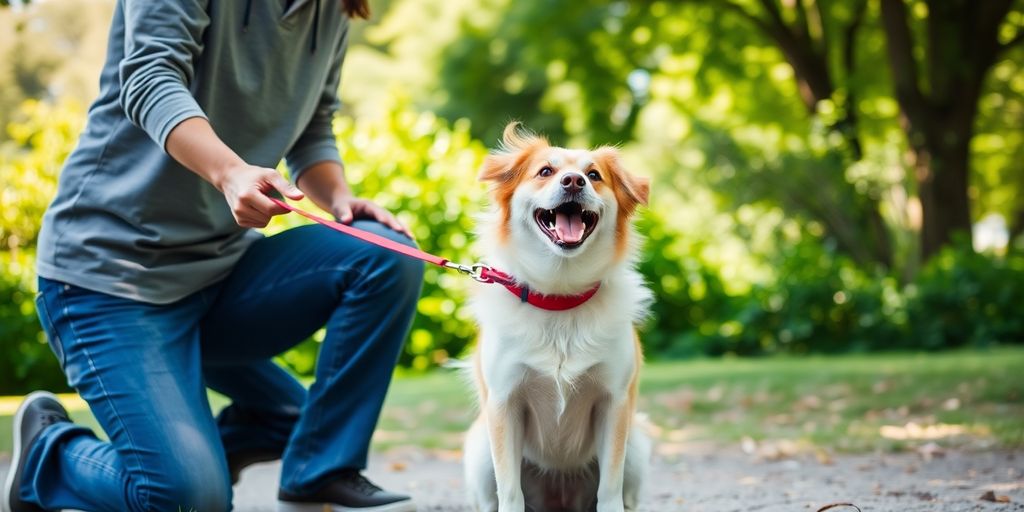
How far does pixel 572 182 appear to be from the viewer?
2.81 meters

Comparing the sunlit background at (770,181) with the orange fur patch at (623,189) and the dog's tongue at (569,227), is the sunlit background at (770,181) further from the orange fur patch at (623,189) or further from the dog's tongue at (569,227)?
the dog's tongue at (569,227)

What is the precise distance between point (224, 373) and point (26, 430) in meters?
0.65

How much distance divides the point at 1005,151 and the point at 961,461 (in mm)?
14967

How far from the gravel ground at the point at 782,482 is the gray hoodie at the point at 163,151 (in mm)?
1293

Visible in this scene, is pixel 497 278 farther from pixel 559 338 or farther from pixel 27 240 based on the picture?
pixel 27 240

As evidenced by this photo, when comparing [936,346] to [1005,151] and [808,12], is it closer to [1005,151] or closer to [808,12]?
[808,12]

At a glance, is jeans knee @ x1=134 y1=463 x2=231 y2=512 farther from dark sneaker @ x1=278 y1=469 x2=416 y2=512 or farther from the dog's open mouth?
the dog's open mouth

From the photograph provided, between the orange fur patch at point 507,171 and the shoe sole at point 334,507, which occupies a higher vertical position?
the orange fur patch at point 507,171

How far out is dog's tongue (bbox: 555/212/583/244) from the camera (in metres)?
2.82

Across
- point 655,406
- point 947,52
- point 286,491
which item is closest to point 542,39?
point 947,52

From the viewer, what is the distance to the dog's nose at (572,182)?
2.81m

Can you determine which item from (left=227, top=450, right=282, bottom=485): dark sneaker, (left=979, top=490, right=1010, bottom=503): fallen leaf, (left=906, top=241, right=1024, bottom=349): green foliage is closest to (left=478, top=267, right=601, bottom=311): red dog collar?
(left=227, top=450, right=282, bottom=485): dark sneaker

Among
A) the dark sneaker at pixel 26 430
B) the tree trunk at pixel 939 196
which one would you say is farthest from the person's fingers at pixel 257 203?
the tree trunk at pixel 939 196

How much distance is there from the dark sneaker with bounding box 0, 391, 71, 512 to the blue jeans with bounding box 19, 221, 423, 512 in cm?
3
